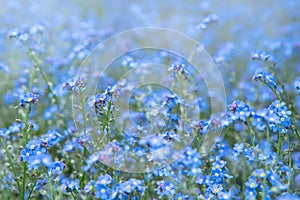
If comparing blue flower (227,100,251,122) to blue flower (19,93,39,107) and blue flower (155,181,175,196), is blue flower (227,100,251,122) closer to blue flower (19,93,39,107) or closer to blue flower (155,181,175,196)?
blue flower (155,181,175,196)

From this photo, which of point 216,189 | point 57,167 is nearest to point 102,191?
→ point 57,167

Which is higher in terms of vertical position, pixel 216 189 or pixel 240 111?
pixel 240 111

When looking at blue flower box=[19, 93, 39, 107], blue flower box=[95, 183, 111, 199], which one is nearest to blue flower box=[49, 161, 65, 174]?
blue flower box=[95, 183, 111, 199]

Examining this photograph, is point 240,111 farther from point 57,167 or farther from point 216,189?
point 57,167

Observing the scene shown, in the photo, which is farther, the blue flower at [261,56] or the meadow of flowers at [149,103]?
the blue flower at [261,56]

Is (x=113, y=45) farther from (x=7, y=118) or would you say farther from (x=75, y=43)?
(x=7, y=118)

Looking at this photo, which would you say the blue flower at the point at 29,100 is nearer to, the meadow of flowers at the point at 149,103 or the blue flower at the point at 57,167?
the meadow of flowers at the point at 149,103

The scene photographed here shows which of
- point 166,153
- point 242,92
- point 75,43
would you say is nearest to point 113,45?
point 75,43

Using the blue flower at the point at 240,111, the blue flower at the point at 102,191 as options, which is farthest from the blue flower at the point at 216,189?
the blue flower at the point at 102,191
